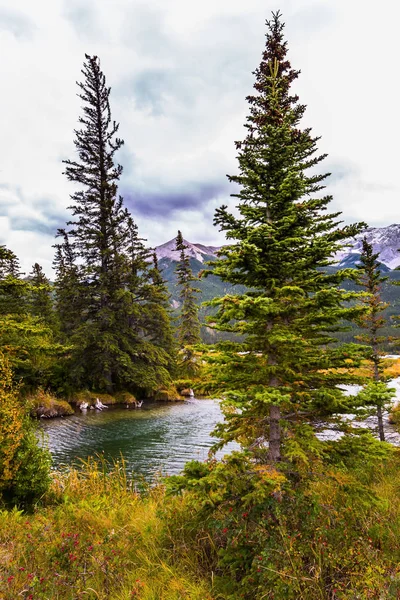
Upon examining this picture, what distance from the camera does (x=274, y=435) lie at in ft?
15.5

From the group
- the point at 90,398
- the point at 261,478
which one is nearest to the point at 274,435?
the point at 261,478

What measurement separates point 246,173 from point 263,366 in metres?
3.30

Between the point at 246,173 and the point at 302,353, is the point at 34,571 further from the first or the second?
the point at 246,173

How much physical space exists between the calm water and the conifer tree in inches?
592

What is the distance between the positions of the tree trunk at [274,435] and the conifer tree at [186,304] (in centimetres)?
3320

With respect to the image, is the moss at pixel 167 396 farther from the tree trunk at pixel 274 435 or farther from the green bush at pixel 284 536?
the tree trunk at pixel 274 435

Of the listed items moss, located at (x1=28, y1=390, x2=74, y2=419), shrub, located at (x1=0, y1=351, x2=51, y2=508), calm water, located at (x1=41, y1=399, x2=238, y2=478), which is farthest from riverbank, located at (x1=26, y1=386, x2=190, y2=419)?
shrub, located at (x1=0, y1=351, x2=51, y2=508)

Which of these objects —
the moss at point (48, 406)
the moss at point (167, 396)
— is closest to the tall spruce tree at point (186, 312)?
the moss at point (167, 396)

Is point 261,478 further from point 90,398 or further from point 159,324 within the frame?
point 159,324

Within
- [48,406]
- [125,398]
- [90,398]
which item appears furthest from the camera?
[125,398]

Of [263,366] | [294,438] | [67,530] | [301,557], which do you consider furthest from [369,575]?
[67,530]

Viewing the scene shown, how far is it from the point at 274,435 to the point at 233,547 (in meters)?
1.53

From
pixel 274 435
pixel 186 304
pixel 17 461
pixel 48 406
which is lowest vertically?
pixel 48 406

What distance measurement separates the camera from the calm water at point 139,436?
1425 cm
